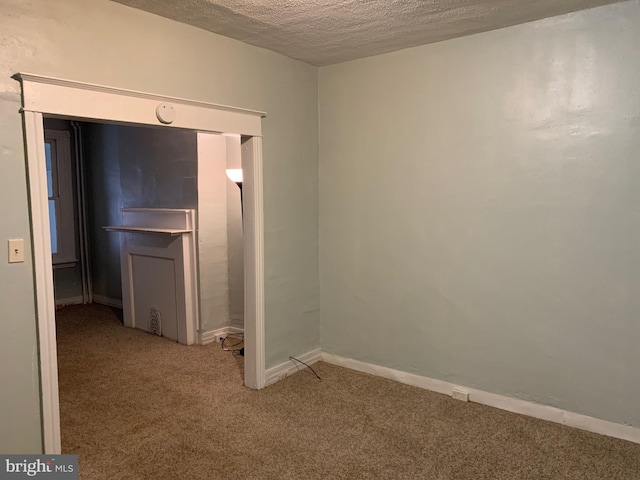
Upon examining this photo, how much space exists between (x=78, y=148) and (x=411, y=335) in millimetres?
4845

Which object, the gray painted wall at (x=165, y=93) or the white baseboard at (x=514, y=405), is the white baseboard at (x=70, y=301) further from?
the white baseboard at (x=514, y=405)

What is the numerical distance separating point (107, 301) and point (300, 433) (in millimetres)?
4126

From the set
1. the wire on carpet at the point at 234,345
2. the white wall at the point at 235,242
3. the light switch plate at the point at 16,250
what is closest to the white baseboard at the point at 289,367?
the wire on carpet at the point at 234,345

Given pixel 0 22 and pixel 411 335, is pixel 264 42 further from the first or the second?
pixel 411 335

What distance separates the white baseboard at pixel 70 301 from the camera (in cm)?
600

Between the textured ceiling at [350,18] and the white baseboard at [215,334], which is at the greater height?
the textured ceiling at [350,18]

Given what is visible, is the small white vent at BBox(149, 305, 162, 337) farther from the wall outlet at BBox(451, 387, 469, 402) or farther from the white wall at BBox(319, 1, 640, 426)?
the wall outlet at BBox(451, 387, 469, 402)

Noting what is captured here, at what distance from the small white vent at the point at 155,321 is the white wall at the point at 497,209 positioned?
192cm

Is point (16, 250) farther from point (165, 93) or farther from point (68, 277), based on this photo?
point (68, 277)

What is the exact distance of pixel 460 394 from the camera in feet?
10.8

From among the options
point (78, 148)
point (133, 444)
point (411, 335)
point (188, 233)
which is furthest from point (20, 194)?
point (78, 148)

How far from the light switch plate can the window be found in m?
4.09

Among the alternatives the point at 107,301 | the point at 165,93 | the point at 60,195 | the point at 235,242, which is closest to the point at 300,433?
the point at 165,93

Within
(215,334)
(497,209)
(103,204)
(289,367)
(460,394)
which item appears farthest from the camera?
(103,204)
